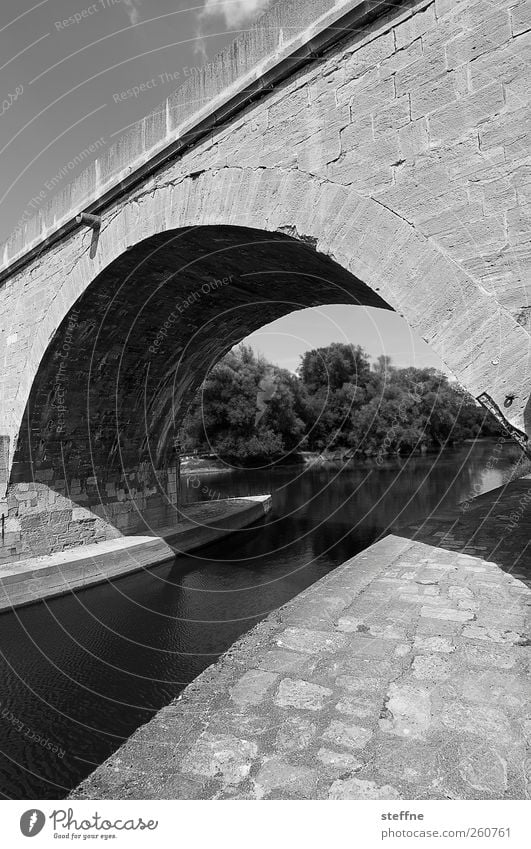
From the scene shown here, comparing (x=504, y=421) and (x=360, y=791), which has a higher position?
(x=504, y=421)

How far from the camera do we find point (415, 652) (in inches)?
101

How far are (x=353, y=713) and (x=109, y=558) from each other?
20.7 ft

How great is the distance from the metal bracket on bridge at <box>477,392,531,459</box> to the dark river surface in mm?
3644

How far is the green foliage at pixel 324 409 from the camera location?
25453mm

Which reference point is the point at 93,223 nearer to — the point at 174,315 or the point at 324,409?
the point at 174,315

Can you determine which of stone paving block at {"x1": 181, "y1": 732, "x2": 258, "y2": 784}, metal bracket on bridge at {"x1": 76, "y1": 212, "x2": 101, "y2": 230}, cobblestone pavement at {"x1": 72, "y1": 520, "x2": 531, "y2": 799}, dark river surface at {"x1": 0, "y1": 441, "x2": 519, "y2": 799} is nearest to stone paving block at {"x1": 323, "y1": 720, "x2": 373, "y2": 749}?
cobblestone pavement at {"x1": 72, "y1": 520, "x2": 531, "y2": 799}

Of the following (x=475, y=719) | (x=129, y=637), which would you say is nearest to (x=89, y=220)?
(x=129, y=637)

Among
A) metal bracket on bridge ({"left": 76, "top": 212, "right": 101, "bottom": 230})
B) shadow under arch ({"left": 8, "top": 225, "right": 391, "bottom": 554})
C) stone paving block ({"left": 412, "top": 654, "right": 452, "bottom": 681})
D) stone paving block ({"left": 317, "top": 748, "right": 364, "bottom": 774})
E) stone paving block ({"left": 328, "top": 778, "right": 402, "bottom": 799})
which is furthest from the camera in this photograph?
metal bracket on bridge ({"left": 76, "top": 212, "right": 101, "bottom": 230})

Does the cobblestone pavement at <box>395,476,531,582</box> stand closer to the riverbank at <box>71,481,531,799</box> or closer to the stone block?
the riverbank at <box>71,481,531,799</box>

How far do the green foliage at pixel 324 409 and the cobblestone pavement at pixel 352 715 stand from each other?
69.6 ft

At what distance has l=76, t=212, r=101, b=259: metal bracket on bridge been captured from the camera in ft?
17.7

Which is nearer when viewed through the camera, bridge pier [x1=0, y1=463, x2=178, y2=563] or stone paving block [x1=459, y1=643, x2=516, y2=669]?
stone paving block [x1=459, y1=643, x2=516, y2=669]

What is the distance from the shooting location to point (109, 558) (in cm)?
767
